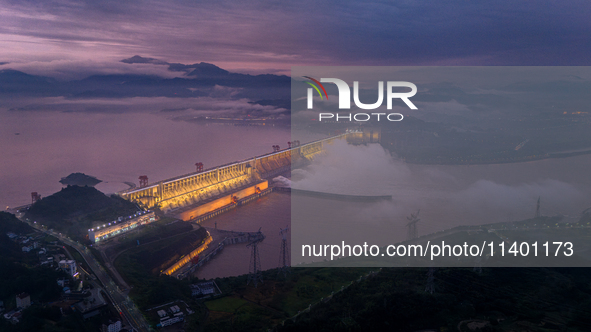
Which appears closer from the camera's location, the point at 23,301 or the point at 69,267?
the point at 23,301

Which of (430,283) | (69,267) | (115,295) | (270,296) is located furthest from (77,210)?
(430,283)

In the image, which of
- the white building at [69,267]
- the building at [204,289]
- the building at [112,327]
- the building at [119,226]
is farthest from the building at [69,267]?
the building at [204,289]

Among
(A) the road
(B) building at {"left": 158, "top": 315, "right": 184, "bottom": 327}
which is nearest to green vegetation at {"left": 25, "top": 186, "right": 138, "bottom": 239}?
(A) the road

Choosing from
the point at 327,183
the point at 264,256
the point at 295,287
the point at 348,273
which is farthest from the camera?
the point at 327,183

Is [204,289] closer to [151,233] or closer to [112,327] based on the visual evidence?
[112,327]

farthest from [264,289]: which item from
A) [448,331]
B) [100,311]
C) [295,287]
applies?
[448,331]

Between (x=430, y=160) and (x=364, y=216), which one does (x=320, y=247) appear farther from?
(x=430, y=160)

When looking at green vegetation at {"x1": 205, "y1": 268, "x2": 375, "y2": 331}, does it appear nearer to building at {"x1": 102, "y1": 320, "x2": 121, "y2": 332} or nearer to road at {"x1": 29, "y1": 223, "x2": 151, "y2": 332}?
road at {"x1": 29, "y1": 223, "x2": 151, "y2": 332}
